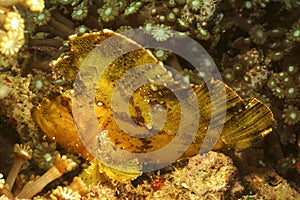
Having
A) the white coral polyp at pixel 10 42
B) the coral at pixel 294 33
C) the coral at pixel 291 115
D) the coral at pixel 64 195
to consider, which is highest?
the white coral polyp at pixel 10 42

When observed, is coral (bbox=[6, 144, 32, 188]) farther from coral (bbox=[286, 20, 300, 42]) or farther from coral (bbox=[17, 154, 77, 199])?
coral (bbox=[286, 20, 300, 42])

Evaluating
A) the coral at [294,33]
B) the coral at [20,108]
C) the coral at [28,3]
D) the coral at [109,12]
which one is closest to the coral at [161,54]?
the coral at [109,12]

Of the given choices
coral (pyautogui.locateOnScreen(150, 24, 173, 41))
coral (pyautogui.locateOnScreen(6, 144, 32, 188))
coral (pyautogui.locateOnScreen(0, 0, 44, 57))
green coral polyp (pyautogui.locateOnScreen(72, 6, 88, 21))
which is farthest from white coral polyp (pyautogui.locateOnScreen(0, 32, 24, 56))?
green coral polyp (pyautogui.locateOnScreen(72, 6, 88, 21))

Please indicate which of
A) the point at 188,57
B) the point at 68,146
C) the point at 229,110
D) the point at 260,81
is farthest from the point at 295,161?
the point at 68,146

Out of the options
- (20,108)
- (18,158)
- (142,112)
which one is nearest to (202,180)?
(142,112)

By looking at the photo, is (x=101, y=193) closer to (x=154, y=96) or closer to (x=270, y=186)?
(x=154, y=96)

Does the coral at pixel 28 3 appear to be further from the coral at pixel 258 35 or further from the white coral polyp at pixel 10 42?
the coral at pixel 258 35
